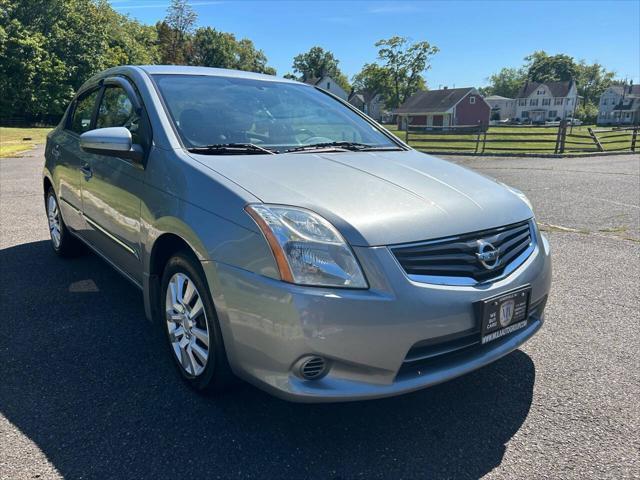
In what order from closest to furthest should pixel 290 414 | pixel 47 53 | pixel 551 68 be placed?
1. pixel 290 414
2. pixel 47 53
3. pixel 551 68

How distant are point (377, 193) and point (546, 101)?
100486mm

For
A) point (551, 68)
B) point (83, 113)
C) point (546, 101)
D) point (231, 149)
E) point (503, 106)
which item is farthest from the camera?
point (551, 68)

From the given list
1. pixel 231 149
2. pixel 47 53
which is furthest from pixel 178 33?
pixel 231 149

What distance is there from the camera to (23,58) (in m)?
35.5

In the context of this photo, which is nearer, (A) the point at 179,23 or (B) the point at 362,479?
(B) the point at 362,479

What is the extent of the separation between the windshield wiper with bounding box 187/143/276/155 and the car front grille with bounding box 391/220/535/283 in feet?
3.74

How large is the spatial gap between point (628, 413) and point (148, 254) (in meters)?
2.64

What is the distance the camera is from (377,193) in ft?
7.80

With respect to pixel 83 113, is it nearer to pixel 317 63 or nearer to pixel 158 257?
pixel 158 257

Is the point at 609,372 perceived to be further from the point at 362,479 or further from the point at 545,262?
→ the point at 362,479

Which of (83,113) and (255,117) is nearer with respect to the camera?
(255,117)

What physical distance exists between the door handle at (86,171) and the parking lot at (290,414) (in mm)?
959

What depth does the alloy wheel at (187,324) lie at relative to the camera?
243cm

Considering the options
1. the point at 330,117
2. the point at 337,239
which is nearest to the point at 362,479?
the point at 337,239
